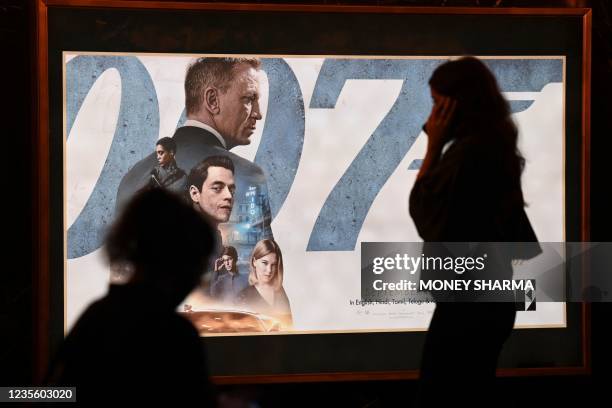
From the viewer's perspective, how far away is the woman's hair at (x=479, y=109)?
1.97 m

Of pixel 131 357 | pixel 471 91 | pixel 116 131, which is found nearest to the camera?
pixel 131 357

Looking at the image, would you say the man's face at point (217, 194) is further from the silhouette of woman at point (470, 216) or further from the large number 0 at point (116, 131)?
the silhouette of woman at point (470, 216)

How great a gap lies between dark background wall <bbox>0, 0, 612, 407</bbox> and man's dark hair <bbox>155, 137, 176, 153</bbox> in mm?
496

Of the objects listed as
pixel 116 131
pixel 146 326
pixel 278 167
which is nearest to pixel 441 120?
pixel 278 167

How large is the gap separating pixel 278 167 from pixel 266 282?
1.49 ft

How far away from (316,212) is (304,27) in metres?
0.73

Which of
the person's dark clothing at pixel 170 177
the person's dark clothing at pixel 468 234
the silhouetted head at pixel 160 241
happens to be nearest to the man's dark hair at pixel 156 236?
Answer: the silhouetted head at pixel 160 241

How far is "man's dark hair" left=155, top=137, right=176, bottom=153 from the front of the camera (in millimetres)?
2770

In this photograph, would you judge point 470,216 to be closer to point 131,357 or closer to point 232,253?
point 131,357

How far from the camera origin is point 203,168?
9.16 feet

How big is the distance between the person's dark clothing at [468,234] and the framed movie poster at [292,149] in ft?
2.91

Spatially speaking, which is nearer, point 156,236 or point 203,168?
point 156,236

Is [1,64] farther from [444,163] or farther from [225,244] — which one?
[444,163]

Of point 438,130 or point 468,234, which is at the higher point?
point 438,130
